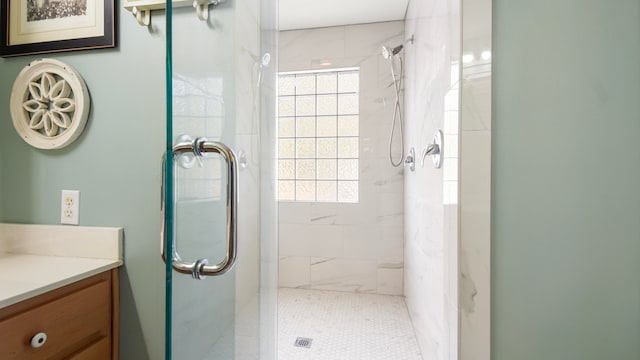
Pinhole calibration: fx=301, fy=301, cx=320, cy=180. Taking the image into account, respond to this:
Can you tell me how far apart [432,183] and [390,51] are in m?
1.59

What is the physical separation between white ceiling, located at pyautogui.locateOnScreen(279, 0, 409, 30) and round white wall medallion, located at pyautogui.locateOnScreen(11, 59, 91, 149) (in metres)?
1.72

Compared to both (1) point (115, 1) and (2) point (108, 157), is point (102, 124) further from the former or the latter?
(1) point (115, 1)

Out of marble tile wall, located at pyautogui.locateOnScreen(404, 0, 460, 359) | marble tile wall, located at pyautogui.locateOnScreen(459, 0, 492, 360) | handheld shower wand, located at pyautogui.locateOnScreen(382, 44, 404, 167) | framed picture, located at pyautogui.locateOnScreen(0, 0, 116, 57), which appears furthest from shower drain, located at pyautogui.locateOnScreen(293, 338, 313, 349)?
framed picture, located at pyautogui.locateOnScreen(0, 0, 116, 57)

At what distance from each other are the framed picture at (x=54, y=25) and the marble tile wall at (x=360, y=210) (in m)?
1.87

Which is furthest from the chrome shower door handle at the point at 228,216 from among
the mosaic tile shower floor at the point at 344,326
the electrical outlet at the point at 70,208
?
the mosaic tile shower floor at the point at 344,326

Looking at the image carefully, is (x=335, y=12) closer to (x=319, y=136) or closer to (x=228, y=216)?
(x=319, y=136)

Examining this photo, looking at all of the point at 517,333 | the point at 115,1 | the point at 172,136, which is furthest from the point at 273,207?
the point at 115,1

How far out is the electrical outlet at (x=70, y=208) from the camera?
1.20 m

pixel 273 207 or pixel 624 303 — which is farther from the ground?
pixel 273 207

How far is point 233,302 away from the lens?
75cm

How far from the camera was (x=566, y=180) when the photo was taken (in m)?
0.94

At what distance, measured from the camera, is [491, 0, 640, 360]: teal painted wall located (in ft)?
3.01

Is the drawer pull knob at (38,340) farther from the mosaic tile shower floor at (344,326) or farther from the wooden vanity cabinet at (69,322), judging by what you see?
the mosaic tile shower floor at (344,326)

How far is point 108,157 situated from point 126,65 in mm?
368
